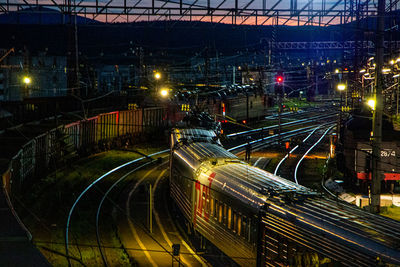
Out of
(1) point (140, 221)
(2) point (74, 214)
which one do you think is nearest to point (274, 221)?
(1) point (140, 221)

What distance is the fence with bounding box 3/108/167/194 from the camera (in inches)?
781

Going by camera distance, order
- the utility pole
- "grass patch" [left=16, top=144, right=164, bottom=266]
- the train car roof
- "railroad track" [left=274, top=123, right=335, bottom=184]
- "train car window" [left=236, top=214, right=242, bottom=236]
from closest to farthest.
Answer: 1. "train car window" [left=236, top=214, right=242, bottom=236]
2. "grass patch" [left=16, top=144, right=164, bottom=266]
3. the utility pole
4. the train car roof
5. "railroad track" [left=274, top=123, right=335, bottom=184]

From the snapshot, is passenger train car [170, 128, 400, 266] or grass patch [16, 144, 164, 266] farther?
grass patch [16, 144, 164, 266]

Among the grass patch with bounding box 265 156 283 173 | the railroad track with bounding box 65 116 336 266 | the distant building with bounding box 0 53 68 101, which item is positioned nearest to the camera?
the railroad track with bounding box 65 116 336 266

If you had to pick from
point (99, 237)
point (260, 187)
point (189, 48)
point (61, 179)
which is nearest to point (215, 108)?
point (61, 179)

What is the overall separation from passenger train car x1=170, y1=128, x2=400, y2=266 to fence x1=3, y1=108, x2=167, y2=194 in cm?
572

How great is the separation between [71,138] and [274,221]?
2041 centimetres

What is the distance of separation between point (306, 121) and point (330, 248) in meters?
41.9

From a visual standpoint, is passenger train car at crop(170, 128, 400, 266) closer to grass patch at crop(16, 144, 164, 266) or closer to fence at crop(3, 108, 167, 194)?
grass patch at crop(16, 144, 164, 266)

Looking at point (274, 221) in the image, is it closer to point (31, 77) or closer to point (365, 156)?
point (365, 156)

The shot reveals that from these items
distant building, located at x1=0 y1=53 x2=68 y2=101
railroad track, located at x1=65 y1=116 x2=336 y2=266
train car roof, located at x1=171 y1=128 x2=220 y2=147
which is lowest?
railroad track, located at x1=65 y1=116 x2=336 y2=266

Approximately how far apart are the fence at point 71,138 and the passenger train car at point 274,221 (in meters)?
5.72

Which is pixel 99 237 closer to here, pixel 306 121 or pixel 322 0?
pixel 322 0

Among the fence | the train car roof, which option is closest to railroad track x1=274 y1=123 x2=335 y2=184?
the train car roof
